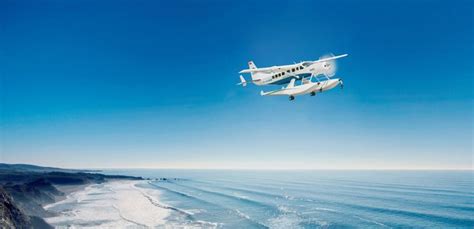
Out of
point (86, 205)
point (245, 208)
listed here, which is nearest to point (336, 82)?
point (245, 208)

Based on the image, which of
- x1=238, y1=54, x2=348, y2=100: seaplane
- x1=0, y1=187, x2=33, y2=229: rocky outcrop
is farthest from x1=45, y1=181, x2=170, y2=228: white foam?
x1=238, y1=54, x2=348, y2=100: seaplane

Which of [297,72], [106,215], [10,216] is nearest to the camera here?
[297,72]

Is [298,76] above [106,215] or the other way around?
above

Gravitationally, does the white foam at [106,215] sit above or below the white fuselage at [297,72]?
below

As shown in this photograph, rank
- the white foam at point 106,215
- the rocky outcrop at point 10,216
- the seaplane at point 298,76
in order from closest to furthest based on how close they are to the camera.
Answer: the seaplane at point 298,76 → the rocky outcrop at point 10,216 → the white foam at point 106,215

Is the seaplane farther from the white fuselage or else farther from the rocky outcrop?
the rocky outcrop

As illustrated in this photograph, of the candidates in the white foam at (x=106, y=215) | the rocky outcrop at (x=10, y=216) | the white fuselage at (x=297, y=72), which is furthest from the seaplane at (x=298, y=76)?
the white foam at (x=106, y=215)

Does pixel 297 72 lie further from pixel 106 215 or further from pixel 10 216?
pixel 106 215

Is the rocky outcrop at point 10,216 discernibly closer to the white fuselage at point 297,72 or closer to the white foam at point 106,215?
the white foam at point 106,215

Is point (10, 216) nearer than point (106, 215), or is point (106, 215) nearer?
point (10, 216)

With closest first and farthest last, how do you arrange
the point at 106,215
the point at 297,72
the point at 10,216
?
the point at 297,72 < the point at 10,216 < the point at 106,215

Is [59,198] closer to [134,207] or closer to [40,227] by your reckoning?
[134,207]

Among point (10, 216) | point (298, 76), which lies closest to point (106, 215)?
point (10, 216)
